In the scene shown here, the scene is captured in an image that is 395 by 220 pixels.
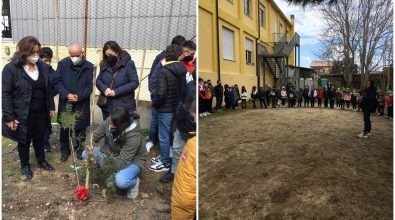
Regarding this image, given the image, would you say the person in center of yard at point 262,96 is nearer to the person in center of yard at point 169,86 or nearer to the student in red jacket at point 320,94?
the student in red jacket at point 320,94

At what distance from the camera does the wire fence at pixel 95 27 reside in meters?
1.09

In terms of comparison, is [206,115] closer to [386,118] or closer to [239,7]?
[239,7]

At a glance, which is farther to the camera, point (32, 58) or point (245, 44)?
point (32, 58)

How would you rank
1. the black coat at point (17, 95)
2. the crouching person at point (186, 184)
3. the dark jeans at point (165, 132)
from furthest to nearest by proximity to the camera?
the black coat at point (17, 95), the dark jeans at point (165, 132), the crouching person at point (186, 184)

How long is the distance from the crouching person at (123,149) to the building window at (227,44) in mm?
532

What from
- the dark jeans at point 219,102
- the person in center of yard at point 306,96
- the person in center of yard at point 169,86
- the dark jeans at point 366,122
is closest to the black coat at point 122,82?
the person in center of yard at point 169,86

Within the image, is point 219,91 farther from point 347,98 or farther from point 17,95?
point 17,95

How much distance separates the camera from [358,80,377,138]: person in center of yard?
0.62m

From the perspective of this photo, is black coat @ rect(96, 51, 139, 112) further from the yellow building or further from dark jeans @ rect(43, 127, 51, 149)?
the yellow building

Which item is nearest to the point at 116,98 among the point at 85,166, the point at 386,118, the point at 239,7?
the point at 85,166

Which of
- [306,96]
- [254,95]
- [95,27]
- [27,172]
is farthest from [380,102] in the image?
[27,172]

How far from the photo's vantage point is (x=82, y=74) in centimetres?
116

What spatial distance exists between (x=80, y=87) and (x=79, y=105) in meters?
0.06

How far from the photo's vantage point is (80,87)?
1162 millimetres
